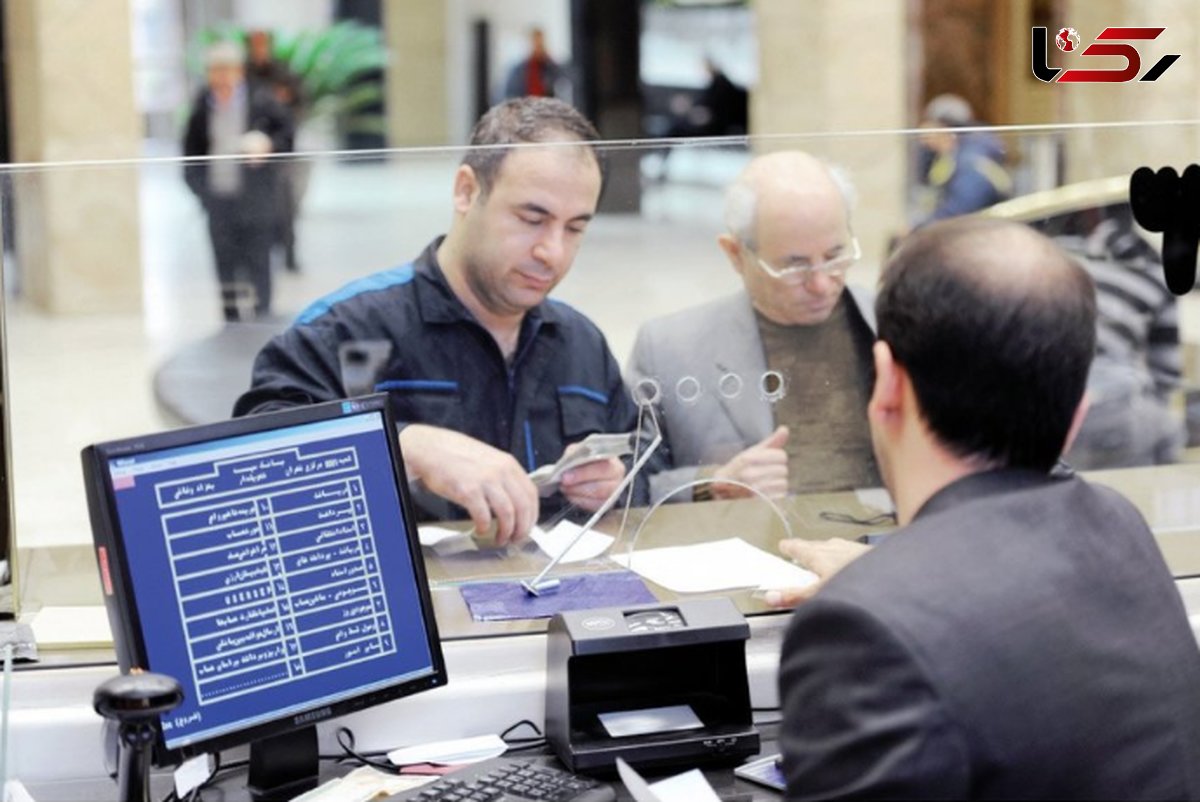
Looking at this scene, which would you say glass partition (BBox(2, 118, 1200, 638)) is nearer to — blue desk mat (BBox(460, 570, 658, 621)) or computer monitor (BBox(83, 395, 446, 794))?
blue desk mat (BBox(460, 570, 658, 621))

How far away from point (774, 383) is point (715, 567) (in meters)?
0.36

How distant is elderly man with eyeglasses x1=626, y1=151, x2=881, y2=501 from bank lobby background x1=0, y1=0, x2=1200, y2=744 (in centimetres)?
6

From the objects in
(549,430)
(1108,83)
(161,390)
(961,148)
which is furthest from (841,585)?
(1108,83)

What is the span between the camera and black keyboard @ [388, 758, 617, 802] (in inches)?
86.0

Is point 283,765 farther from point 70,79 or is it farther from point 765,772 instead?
point 70,79

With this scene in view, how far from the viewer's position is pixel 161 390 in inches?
177

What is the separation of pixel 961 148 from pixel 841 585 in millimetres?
1894

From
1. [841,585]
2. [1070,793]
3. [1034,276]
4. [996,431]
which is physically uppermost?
[1034,276]

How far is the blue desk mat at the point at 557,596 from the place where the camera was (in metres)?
2.59

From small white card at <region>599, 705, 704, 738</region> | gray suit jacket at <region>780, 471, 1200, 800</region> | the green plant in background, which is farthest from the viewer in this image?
the green plant in background

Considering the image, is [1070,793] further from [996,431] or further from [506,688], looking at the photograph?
[506,688]

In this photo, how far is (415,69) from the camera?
21391mm

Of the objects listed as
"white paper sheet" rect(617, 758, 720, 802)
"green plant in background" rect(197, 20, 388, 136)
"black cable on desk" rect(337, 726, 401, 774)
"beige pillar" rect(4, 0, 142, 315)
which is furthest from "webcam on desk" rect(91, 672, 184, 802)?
"green plant in background" rect(197, 20, 388, 136)

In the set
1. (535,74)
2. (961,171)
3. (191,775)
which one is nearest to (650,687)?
(191,775)
